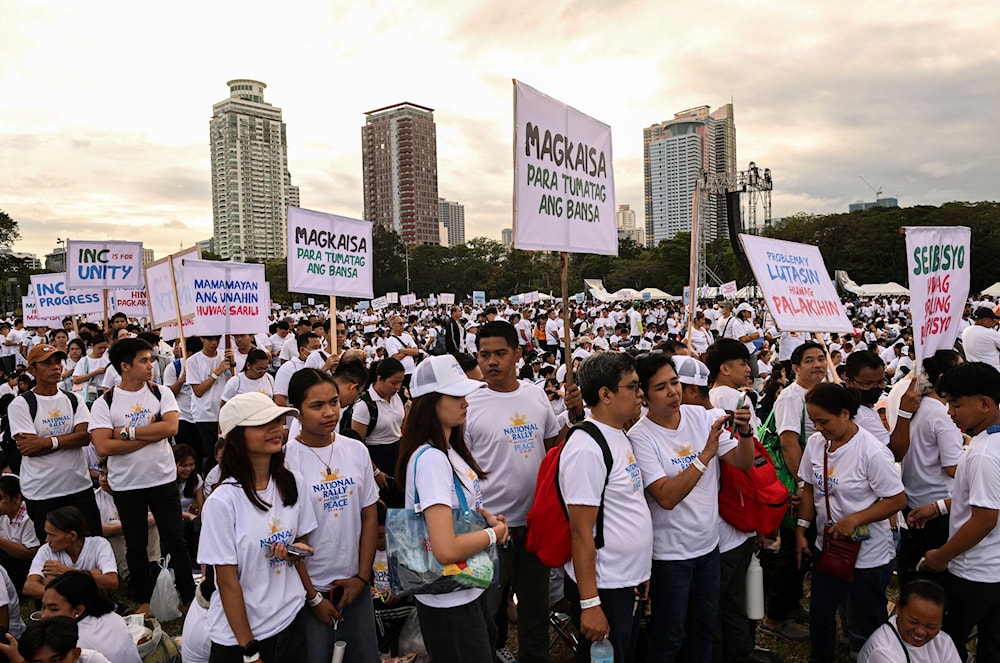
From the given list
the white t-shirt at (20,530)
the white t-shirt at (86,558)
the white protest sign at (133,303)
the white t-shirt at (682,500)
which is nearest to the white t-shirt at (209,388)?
the white t-shirt at (20,530)

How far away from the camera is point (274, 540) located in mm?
2936

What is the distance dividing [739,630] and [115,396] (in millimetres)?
4464

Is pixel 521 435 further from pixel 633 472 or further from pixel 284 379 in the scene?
pixel 284 379

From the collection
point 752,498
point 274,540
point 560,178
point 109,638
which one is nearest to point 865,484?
point 752,498

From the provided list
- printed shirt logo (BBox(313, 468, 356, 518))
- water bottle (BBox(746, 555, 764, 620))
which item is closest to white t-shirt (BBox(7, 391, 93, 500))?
printed shirt logo (BBox(313, 468, 356, 518))

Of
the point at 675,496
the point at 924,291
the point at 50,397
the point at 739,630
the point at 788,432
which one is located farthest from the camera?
the point at 50,397

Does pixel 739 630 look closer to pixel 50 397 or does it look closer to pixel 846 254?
pixel 50 397

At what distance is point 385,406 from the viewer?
581 centimetres

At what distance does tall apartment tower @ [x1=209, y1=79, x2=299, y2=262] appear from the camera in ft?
449

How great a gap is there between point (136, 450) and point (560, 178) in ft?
11.8

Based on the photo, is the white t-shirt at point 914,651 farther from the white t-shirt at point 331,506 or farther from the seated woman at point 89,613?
the seated woman at point 89,613

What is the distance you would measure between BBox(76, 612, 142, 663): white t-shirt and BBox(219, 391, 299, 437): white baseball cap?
1903 mm

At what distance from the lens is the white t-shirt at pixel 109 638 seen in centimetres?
386

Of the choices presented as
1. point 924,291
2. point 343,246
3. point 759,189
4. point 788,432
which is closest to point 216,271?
point 343,246
